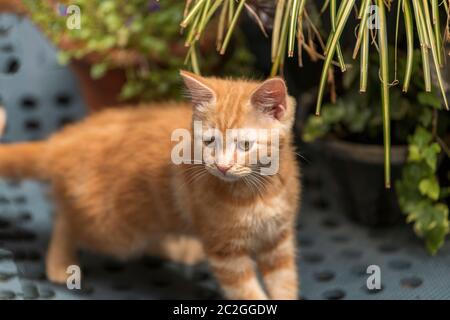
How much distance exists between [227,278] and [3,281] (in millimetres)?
469

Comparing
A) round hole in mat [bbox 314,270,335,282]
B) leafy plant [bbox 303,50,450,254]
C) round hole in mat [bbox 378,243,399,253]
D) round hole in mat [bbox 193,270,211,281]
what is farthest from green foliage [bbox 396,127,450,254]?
round hole in mat [bbox 193,270,211,281]

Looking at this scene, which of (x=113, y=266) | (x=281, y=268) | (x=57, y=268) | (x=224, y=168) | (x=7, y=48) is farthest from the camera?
(x=7, y=48)

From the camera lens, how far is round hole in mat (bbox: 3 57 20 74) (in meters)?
1.92

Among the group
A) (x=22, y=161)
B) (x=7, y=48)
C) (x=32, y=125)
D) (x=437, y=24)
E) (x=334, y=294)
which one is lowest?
(x=334, y=294)

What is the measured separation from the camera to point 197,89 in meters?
1.14

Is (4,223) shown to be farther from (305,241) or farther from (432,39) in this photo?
(432,39)

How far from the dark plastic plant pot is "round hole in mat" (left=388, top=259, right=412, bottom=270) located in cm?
16

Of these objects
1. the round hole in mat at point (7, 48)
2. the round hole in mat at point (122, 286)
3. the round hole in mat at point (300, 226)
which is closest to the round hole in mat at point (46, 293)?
the round hole in mat at point (122, 286)

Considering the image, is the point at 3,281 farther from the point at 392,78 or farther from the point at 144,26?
the point at 392,78

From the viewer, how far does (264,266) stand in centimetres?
134

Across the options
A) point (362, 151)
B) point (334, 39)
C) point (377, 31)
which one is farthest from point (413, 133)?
point (334, 39)

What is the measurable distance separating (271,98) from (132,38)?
2.14ft
